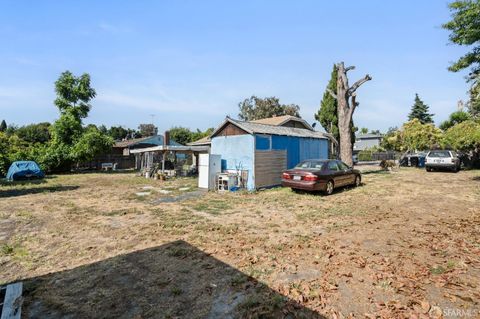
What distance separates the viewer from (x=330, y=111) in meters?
30.8

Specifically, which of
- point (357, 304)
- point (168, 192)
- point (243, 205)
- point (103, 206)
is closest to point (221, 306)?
point (357, 304)

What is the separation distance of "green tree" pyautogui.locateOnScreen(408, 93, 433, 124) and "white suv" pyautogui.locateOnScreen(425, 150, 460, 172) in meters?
36.2

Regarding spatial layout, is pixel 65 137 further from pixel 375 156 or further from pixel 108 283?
pixel 375 156

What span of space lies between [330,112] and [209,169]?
70.5 feet

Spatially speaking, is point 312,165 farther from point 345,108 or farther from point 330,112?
point 330,112

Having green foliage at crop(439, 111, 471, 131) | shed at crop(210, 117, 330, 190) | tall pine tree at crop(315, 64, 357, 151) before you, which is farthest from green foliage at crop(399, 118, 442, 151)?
shed at crop(210, 117, 330, 190)

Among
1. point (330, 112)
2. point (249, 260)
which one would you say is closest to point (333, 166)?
point (249, 260)

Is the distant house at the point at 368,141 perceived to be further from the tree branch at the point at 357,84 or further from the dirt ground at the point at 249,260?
the dirt ground at the point at 249,260

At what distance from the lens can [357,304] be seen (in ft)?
11.3

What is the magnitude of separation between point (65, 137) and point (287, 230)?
2989cm

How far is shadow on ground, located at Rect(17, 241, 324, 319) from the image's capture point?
335cm

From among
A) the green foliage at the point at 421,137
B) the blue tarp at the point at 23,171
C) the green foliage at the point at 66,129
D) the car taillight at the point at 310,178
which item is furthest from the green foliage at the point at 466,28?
the green foliage at the point at 66,129

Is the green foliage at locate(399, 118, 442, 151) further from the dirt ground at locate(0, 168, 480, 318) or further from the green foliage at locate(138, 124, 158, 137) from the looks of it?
the green foliage at locate(138, 124, 158, 137)

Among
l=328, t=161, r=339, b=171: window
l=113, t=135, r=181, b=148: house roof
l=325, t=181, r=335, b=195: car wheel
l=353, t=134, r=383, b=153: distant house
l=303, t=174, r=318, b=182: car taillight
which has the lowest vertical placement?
l=325, t=181, r=335, b=195: car wheel
